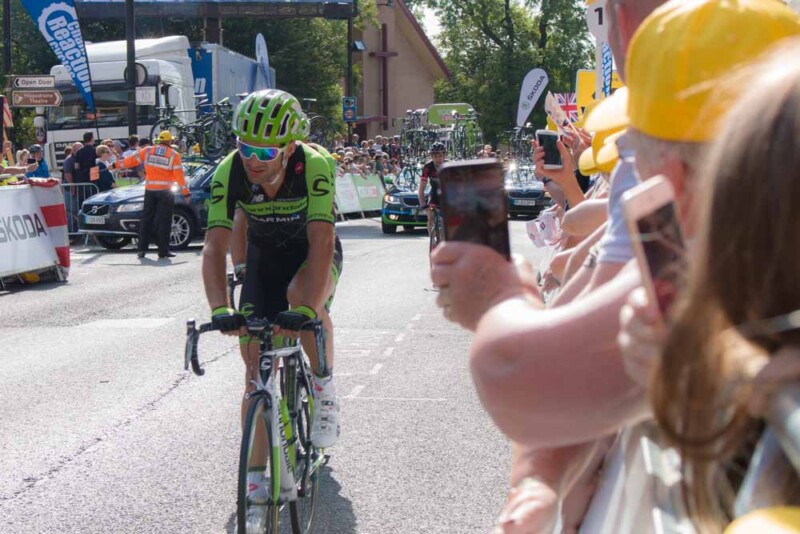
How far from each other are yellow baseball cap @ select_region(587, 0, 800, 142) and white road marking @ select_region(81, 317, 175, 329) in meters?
10.5

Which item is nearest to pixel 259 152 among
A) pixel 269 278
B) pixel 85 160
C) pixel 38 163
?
pixel 269 278

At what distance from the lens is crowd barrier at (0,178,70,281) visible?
15.0 meters

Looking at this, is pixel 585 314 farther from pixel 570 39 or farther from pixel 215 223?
pixel 570 39

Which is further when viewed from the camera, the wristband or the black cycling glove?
the wristband

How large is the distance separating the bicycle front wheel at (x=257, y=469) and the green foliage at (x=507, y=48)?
201ft

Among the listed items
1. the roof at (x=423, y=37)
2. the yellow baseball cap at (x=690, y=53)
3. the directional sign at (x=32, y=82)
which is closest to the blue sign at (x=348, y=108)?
the directional sign at (x=32, y=82)

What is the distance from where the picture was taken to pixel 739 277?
3.92 ft

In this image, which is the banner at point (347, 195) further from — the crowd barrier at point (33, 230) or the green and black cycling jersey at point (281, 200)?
the green and black cycling jersey at point (281, 200)

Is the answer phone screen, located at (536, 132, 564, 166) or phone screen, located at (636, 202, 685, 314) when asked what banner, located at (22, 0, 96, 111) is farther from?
phone screen, located at (636, 202, 685, 314)

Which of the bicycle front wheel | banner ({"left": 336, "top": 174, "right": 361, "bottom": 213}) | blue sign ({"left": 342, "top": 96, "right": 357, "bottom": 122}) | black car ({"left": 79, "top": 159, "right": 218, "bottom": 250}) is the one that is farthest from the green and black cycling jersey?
blue sign ({"left": 342, "top": 96, "right": 357, "bottom": 122})

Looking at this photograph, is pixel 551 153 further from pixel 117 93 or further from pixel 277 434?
pixel 117 93

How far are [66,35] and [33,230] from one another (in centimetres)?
1187

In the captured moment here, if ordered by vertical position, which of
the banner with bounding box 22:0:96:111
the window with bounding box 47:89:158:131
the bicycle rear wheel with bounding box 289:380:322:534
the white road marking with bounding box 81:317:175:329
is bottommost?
the white road marking with bounding box 81:317:175:329

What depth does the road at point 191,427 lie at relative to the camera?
18.3ft
